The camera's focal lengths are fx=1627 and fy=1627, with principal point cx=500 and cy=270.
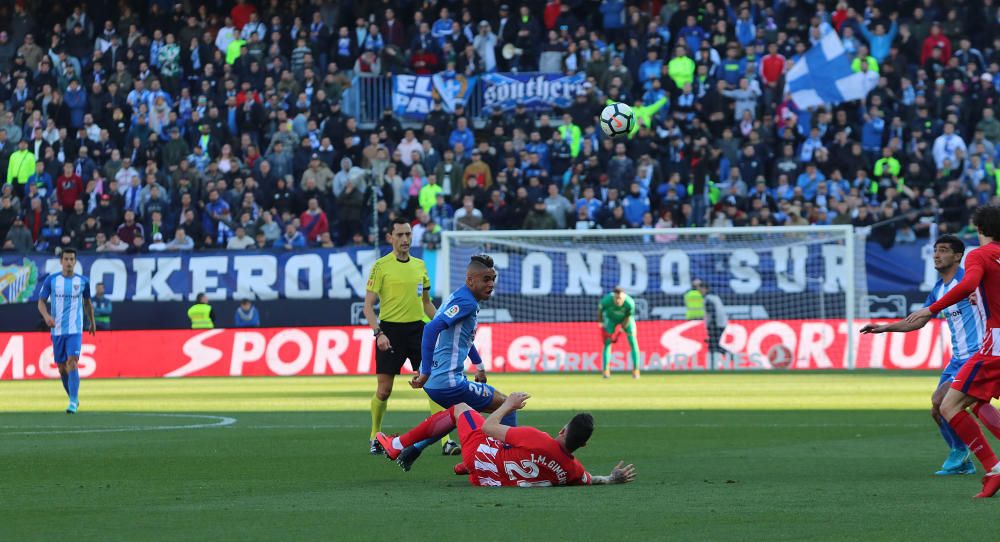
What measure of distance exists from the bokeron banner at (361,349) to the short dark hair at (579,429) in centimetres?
2180

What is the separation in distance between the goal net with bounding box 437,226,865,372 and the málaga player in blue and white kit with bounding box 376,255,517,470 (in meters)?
19.3

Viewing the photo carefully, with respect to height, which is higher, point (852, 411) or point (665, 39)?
point (665, 39)

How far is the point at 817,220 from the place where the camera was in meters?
33.4

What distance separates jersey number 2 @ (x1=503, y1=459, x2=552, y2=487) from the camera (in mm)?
11320

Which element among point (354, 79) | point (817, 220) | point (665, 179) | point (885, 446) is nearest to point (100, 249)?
point (354, 79)

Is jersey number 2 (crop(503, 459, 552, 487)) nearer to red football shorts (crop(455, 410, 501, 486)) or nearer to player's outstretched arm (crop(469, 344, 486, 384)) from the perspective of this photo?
red football shorts (crop(455, 410, 501, 486))

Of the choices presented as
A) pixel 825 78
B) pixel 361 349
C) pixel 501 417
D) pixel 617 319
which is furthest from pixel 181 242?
pixel 501 417

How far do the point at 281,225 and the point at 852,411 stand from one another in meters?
17.0

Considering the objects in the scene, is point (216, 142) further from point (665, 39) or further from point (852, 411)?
point (852, 411)

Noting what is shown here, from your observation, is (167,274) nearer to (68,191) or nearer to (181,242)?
(181,242)

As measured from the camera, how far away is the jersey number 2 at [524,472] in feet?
37.1

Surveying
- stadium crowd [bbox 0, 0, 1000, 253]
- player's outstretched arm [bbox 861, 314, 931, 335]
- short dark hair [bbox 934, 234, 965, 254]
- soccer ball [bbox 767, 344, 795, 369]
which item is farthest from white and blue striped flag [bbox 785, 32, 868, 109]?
player's outstretched arm [bbox 861, 314, 931, 335]

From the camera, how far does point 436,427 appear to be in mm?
12164

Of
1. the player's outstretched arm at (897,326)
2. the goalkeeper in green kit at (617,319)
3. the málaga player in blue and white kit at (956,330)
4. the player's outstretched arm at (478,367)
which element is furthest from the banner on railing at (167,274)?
the player's outstretched arm at (897,326)
